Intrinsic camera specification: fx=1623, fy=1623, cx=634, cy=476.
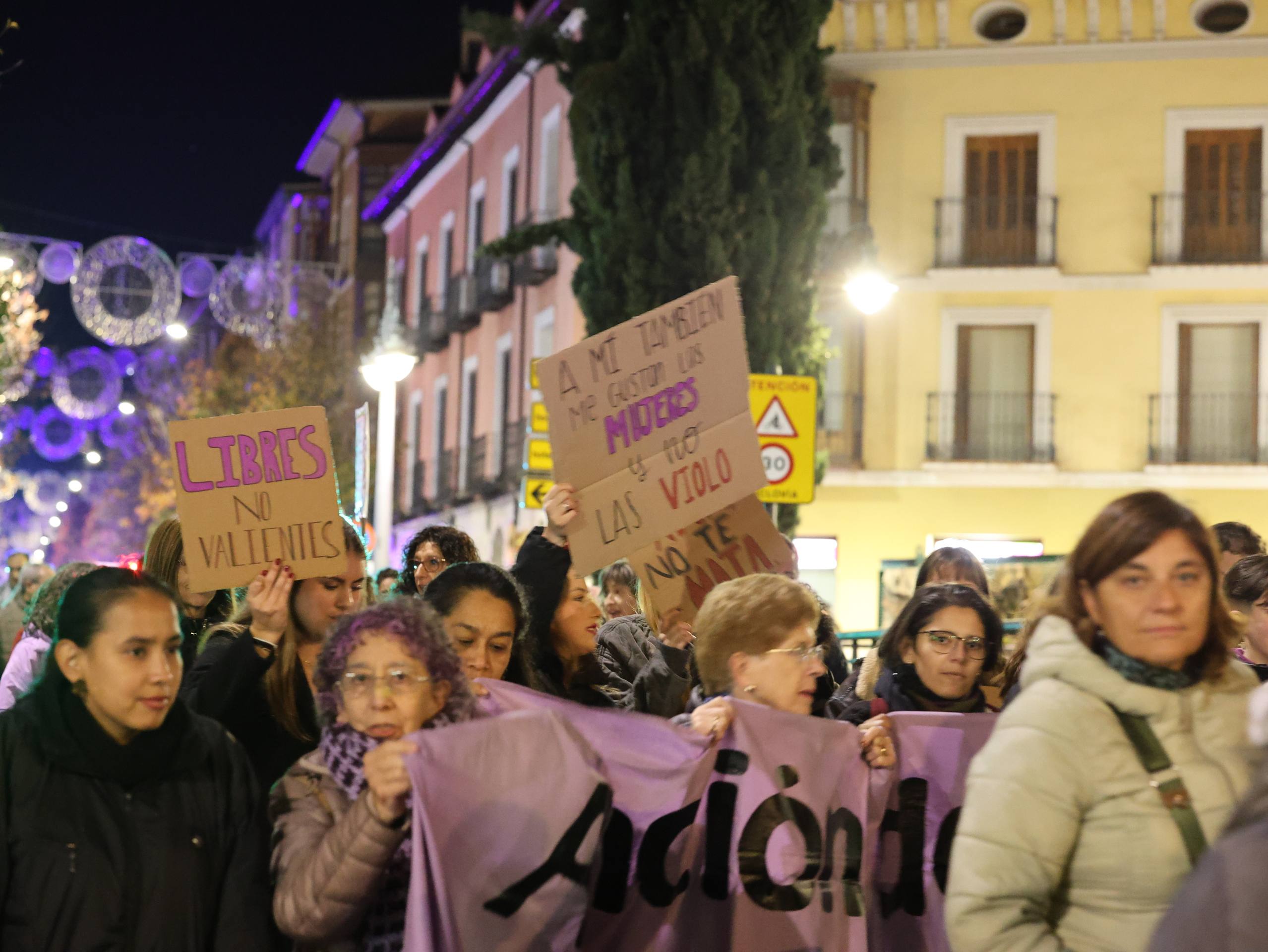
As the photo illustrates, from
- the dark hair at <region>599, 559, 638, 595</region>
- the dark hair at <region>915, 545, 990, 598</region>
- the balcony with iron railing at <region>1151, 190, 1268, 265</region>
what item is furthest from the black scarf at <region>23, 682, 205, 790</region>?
the balcony with iron railing at <region>1151, 190, 1268, 265</region>

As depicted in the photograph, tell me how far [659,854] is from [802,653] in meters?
0.74

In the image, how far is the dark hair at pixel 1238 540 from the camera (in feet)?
25.5

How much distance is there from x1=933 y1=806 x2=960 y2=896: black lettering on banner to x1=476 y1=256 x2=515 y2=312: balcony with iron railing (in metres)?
27.3

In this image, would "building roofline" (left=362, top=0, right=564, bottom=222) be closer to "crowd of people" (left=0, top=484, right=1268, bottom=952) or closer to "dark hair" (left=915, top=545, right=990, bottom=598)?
"dark hair" (left=915, top=545, right=990, bottom=598)

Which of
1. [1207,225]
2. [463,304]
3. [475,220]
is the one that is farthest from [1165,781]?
[475,220]

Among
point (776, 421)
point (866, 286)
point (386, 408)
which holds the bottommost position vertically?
point (776, 421)

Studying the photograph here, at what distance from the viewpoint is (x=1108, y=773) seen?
3.30 meters

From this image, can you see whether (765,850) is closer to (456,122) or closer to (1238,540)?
(1238,540)

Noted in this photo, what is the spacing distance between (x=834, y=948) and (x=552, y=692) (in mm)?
1341

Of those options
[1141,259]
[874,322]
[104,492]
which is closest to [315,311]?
[874,322]

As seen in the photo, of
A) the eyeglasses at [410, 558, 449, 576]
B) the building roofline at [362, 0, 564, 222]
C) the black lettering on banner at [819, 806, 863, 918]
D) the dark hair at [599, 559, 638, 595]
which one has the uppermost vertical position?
the building roofline at [362, 0, 564, 222]

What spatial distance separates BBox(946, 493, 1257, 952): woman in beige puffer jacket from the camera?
10.8 feet

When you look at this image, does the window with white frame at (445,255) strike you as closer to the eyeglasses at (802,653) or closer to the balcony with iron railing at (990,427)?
the balcony with iron railing at (990,427)

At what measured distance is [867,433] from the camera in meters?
25.1
